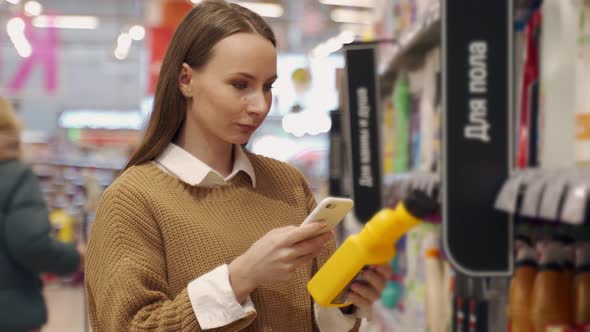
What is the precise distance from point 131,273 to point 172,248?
0.10 meters

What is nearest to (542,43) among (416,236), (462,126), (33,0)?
(462,126)

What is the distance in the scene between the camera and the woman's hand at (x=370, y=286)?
4.05ft

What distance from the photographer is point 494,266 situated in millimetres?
1224

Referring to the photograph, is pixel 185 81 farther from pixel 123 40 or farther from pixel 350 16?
pixel 350 16

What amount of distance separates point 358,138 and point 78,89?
15593 mm

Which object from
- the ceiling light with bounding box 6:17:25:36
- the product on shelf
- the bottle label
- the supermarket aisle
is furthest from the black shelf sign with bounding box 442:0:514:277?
the ceiling light with bounding box 6:17:25:36

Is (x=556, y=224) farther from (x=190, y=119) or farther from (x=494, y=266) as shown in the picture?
(x=190, y=119)

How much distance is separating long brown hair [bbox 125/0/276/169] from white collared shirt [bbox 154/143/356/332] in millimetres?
32

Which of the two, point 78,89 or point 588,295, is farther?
point 78,89

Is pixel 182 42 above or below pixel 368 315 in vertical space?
above

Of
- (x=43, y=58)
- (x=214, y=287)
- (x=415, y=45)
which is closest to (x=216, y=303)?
(x=214, y=287)

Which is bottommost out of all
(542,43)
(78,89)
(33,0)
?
(78,89)

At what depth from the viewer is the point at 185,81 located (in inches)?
51.9

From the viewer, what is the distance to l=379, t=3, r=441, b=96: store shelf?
6.59ft
